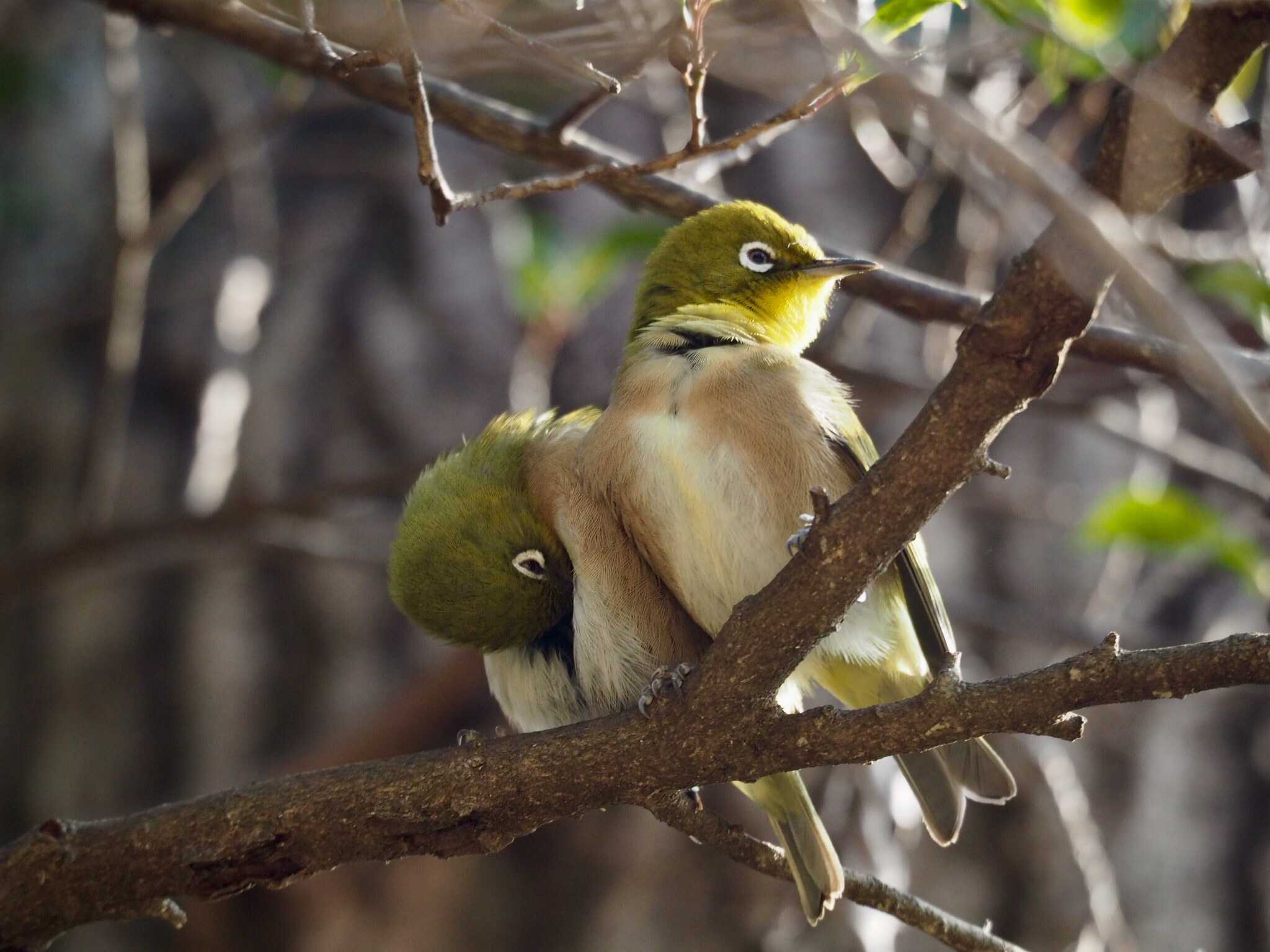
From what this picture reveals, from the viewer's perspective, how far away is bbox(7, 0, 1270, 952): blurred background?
457 cm

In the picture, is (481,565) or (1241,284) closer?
(481,565)

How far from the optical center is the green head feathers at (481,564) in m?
3.33

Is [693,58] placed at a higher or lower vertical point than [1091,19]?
lower

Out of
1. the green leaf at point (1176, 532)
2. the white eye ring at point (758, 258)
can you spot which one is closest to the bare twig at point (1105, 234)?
the white eye ring at point (758, 258)

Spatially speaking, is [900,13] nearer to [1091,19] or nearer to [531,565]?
[1091,19]

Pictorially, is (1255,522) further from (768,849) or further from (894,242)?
(768,849)

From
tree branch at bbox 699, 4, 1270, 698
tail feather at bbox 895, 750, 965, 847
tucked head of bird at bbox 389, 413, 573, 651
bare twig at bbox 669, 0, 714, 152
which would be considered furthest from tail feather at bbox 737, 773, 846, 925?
bare twig at bbox 669, 0, 714, 152

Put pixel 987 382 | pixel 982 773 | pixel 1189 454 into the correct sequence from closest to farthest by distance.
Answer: pixel 987 382, pixel 982 773, pixel 1189 454

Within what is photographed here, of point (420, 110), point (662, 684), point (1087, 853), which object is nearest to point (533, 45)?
point (420, 110)

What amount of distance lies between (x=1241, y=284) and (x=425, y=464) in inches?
112

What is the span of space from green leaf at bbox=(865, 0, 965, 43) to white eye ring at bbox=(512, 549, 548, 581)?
1.52 meters

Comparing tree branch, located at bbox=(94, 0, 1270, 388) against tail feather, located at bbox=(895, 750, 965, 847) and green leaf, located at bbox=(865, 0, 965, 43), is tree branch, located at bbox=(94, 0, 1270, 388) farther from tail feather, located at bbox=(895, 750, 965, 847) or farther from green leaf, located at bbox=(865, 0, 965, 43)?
tail feather, located at bbox=(895, 750, 965, 847)

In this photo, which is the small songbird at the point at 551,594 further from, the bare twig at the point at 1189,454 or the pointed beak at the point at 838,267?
the bare twig at the point at 1189,454

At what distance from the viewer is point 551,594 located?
3410 millimetres
